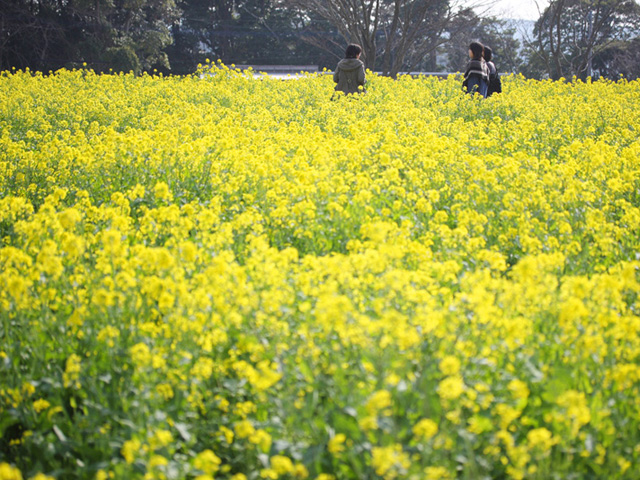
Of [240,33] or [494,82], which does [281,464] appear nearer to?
[494,82]

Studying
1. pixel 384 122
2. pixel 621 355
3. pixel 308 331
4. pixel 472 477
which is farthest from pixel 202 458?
pixel 384 122

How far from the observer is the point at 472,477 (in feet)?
7.77

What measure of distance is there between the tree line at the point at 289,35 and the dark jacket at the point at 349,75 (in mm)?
8047

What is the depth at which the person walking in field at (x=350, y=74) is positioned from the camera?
1173 cm

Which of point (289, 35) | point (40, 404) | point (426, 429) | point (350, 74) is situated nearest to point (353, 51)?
point (350, 74)

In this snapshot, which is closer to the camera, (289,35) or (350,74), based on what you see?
(350,74)

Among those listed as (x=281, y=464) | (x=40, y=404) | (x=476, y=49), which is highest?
(x=476, y=49)

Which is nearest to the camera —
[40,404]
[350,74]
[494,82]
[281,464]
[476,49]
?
[281,464]

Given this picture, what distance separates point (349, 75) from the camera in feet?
39.4

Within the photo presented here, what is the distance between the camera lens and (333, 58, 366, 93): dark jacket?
38.5 feet

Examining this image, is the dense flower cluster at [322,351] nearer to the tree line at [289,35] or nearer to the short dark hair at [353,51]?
the short dark hair at [353,51]

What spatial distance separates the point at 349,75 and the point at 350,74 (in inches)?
1.3

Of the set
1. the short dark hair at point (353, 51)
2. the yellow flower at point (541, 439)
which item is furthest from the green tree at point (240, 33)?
the yellow flower at point (541, 439)

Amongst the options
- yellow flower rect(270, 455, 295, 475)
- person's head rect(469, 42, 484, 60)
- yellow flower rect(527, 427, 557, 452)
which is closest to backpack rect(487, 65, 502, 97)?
person's head rect(469, 42, 484, 60)
